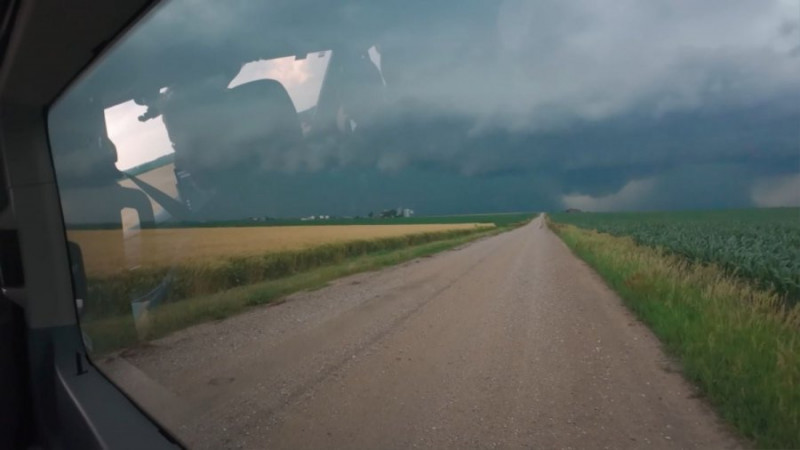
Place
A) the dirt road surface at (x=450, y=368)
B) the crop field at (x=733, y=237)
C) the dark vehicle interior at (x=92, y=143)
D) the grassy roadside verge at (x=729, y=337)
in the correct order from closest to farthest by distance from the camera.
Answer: the grassy roadside verge at (x=729, y=337)
the crop field at (x=733, y=237)
the dirt road surface at (x=450, y=368)
the dark vehicle interior at (x=92, y=143)

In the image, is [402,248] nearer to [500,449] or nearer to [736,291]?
[500,449]

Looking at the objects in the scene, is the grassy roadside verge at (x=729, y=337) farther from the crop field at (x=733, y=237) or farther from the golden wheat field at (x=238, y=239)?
the golden wheat field at (x=238, y=239)

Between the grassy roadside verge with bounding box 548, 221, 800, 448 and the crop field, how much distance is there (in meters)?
0.04

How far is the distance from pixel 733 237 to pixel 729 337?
0.40 m

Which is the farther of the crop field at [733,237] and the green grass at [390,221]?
the green grass at [390,221]

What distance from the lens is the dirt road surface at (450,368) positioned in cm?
174

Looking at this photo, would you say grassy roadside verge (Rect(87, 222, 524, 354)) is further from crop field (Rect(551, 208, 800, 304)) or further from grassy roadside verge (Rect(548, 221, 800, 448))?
grassy roadside verge (Rect(548, 221, 800, 448))

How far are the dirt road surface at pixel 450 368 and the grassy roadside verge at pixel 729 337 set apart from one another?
57 millimetres

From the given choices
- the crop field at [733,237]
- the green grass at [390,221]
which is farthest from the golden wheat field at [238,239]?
the crop field at [733,237]

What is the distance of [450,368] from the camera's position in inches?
86.4

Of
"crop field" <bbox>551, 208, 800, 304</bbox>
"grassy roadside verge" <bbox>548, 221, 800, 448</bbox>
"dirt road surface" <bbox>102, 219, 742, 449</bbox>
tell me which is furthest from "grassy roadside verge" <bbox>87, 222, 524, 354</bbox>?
"grassy roadside verge" <bbox>548, 221, 800, 448</bbox>

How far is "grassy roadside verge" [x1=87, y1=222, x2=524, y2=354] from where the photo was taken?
3.11 m

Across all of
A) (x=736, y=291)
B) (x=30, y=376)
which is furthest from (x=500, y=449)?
(x=30, y=376)

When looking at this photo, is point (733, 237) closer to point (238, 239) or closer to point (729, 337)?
point (729, 337)
